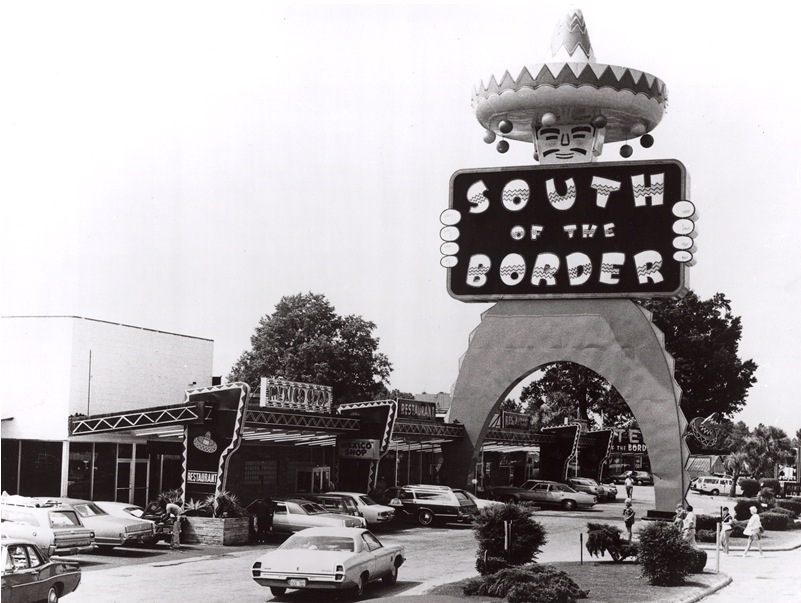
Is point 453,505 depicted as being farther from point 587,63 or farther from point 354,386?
point 354,386

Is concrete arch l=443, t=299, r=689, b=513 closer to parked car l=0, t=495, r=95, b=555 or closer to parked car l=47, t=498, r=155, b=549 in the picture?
parked car l=47, t=498, r=155, b=549

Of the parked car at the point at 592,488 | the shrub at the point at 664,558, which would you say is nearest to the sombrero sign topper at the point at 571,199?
the shrub at the point at 664,558

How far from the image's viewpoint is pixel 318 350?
72000 millimetres

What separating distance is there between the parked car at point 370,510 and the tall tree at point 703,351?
39.0m

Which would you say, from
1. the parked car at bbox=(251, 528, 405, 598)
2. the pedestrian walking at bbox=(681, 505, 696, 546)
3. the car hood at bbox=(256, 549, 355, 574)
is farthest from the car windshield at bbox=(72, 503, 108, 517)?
the pedestrian walking at bbox=(681, 505, 696, 546)

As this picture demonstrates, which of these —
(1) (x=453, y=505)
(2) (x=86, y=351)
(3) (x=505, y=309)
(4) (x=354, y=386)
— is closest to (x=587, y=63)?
(3) (x=505, y=309)

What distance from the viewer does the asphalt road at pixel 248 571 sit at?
21.7 meters

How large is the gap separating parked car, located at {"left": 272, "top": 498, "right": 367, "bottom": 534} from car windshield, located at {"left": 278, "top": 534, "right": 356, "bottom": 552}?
965cm

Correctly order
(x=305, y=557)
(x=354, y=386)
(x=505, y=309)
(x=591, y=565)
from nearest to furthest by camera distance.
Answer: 1. (x=305, y=557)
2. (x=591, y=565)
3. (x=505, y=309)
4. (x=354, y=386)

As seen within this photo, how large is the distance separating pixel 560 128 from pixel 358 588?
22420mm

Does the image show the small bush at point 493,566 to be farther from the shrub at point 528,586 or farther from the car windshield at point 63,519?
the car windshield at point 63,519

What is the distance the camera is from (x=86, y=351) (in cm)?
3831

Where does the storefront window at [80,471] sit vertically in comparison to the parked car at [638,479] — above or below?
above

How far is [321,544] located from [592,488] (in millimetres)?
40181
